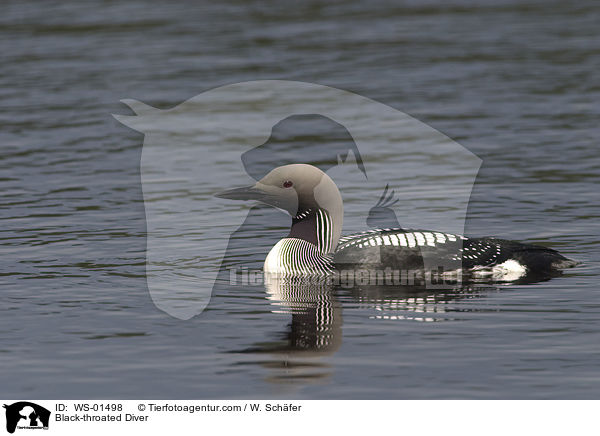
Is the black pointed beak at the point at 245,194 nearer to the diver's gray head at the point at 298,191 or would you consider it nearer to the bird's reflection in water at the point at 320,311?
the diver's gray head at the point at 298,191

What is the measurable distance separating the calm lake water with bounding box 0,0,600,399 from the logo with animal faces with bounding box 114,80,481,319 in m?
0.11

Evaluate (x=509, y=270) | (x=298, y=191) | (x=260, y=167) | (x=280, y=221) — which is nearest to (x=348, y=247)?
(x=298, y=191)

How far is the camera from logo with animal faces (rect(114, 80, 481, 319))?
913cm

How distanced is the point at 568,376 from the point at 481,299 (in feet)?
5.50

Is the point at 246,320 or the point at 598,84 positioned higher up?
the point at 598,84

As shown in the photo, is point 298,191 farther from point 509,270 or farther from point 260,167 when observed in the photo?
point 260,167

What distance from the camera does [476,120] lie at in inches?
569

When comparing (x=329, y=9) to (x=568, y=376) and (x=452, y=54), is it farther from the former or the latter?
(x=568, y=376)
